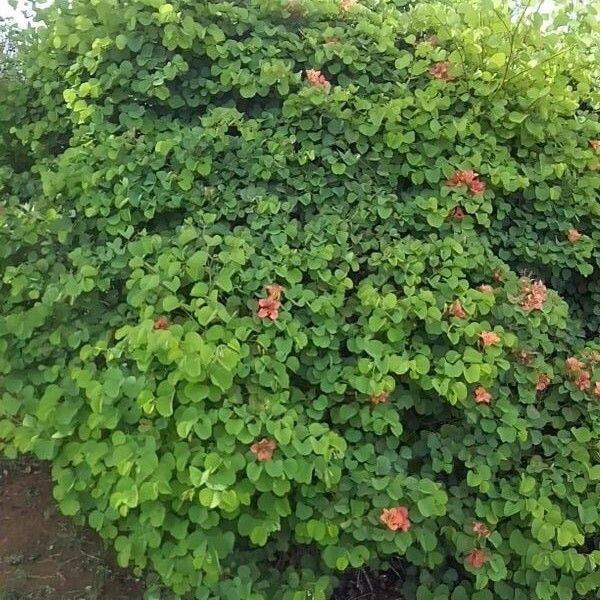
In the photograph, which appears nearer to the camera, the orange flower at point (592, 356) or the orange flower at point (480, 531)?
the orange flower at point (480, 531)

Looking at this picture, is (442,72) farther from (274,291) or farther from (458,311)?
(274,291)

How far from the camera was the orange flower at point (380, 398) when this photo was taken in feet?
8.36

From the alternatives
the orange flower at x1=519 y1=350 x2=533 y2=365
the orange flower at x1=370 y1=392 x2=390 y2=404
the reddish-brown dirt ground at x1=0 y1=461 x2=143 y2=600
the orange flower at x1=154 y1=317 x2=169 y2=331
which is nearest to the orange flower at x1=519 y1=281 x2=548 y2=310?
the orange flower at x1=519 y1=350 x2=533 y2=365

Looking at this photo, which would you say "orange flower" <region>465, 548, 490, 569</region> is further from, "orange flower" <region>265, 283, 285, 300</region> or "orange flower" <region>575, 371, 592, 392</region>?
"orange flower" <region>265, 283, 285, 300</region>

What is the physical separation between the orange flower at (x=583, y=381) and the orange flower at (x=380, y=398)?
663 millimetres

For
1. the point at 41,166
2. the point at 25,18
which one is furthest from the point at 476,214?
the point at 25,18

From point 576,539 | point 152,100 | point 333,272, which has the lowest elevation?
point 576,539

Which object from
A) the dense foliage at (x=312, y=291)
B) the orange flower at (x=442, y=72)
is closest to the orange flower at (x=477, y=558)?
the dense foliage at (x=312, y=291)

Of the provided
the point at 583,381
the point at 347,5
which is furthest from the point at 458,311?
the point at 347,5

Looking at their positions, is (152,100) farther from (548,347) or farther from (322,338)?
(548,347)

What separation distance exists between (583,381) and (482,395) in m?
0.40

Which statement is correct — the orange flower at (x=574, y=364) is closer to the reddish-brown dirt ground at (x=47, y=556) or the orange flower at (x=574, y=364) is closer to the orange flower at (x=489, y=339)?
the orange flower at (x=489, y=339)

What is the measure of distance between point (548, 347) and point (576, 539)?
0.62 m

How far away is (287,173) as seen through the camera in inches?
114
